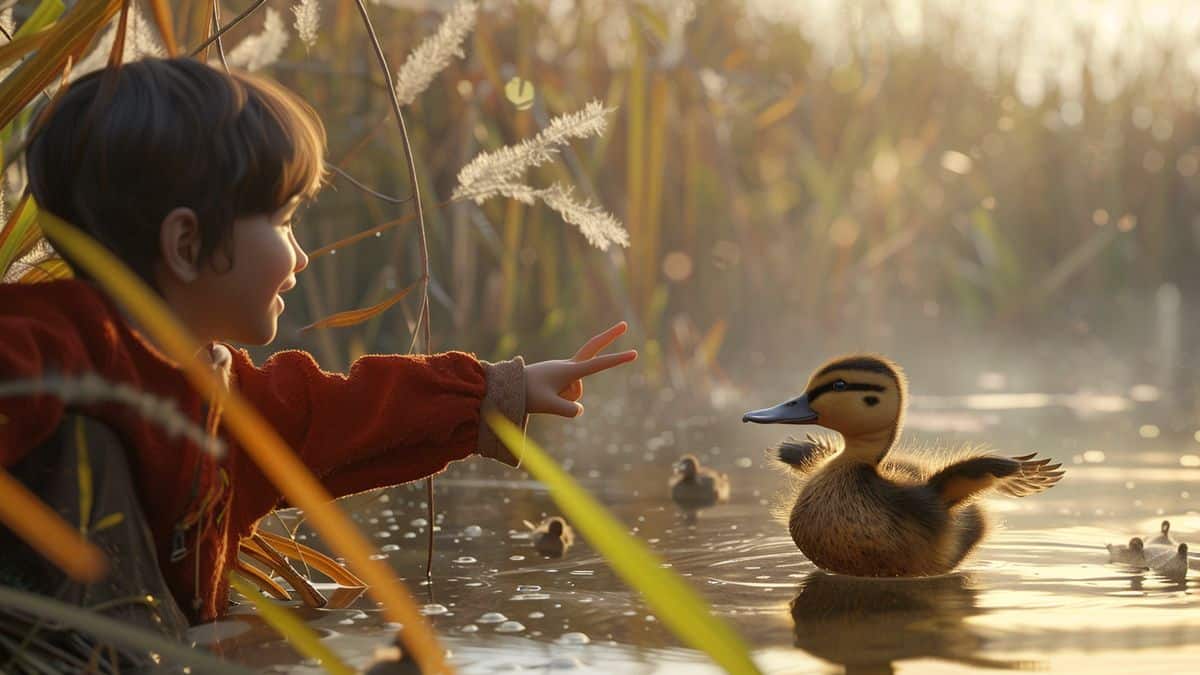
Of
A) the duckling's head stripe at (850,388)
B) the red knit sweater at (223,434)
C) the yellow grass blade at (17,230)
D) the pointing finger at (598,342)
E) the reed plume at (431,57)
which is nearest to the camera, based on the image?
the red knit sweater at (223,434)

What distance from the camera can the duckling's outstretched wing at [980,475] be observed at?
3592 millimetres

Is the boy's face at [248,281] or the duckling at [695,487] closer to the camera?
the boy's face at [248,281]

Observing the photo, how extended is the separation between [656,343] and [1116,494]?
3.24 m

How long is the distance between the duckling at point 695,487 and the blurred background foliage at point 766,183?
1.58 m

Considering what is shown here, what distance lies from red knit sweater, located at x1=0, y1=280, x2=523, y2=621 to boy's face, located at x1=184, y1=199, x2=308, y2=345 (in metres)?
0.16

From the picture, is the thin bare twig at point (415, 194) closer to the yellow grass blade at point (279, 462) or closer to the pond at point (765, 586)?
the pond at point (765, 586)

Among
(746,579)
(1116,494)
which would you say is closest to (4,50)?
(746,579)

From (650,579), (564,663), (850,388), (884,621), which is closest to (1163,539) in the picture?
(850,388)

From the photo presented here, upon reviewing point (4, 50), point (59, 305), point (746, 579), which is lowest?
point (746, 579)

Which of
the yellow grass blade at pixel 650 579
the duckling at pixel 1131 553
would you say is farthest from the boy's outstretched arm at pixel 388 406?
the yellow grass blade at pixel 650 579

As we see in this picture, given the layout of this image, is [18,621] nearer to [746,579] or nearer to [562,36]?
[746,579]

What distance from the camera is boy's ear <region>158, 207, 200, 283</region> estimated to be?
2.67m

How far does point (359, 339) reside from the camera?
6.91 meters

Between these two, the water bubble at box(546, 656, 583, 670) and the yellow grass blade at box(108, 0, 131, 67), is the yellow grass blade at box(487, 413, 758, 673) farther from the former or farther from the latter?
the yellow grass blade at box(108, 0, 131, 67)
